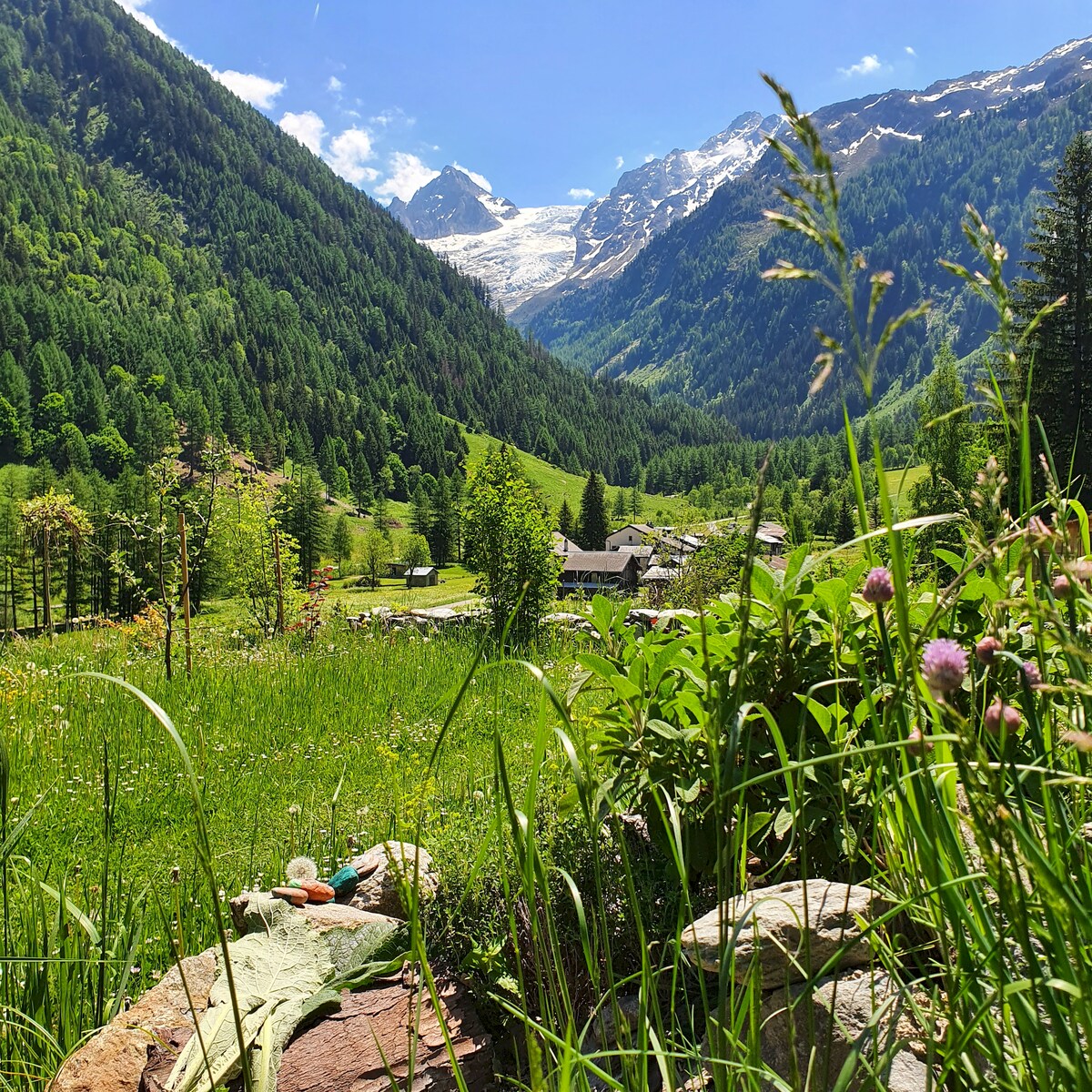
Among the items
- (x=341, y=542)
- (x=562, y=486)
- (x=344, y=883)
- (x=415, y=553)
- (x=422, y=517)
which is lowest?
(x=344, y=883)

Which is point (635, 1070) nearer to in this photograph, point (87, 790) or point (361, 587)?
point (87, 790)

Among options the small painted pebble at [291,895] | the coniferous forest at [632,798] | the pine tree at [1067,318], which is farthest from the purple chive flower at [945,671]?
the small painted pebble at [291,895]

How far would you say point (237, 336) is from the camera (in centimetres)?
14600

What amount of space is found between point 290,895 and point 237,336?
161348 millimetres

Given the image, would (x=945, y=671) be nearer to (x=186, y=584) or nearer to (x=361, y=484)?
(x=186, y=584)

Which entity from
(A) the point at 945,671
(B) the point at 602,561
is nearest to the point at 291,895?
(A) the point at 945,671

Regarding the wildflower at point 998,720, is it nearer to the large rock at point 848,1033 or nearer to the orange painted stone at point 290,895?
the large rock at point 848,1033

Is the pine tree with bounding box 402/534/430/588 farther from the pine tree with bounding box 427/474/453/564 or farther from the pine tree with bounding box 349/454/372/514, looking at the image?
the pine tree with bounding box 349/454/372/514

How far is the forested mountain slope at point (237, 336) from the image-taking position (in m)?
116

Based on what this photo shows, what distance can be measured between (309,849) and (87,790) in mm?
1637

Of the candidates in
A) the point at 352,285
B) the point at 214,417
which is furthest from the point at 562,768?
the point at 352,285

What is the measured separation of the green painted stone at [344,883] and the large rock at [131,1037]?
27.1 inches

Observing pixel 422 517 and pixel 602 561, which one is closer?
pixel 602 561

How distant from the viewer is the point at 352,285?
184875 mm
